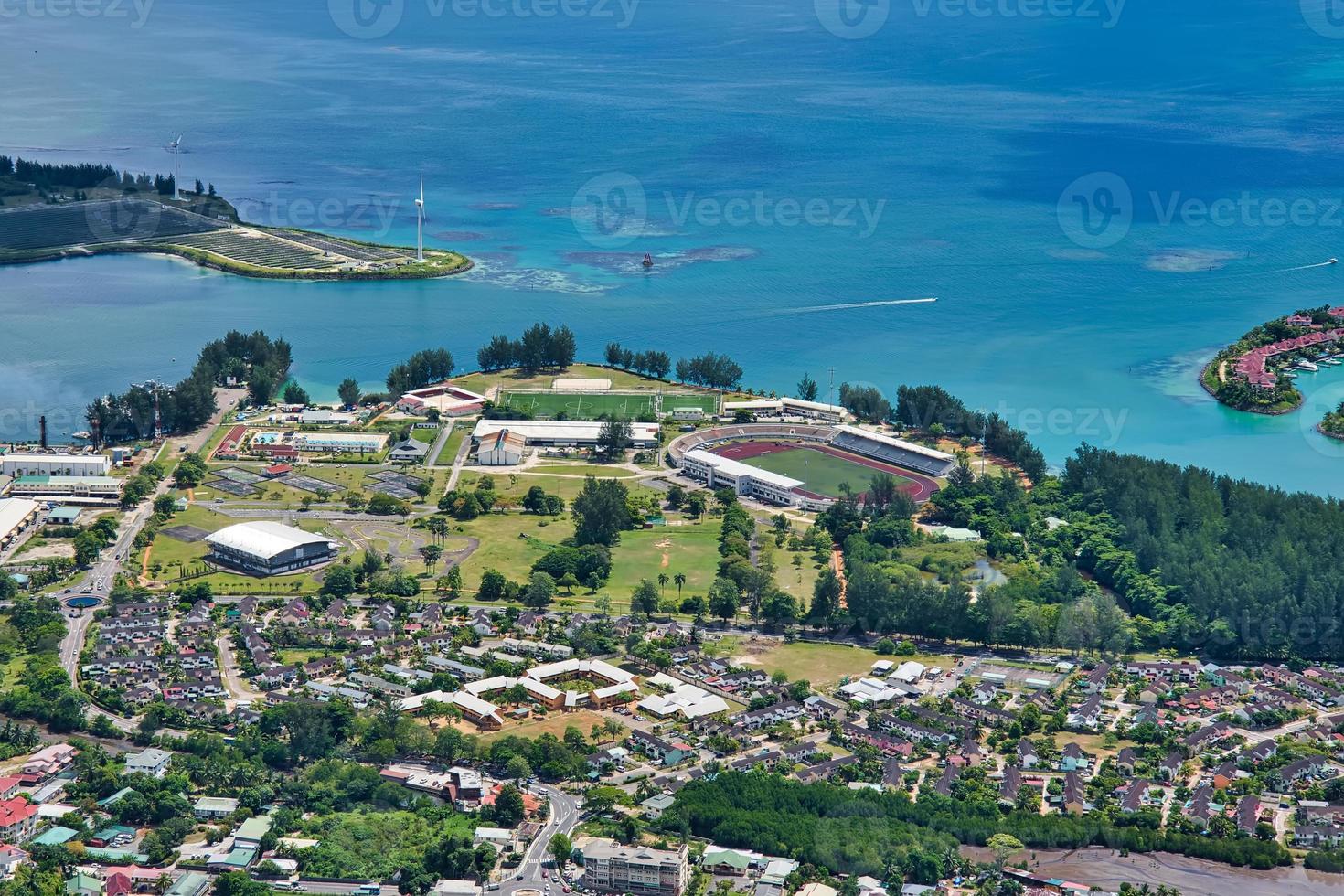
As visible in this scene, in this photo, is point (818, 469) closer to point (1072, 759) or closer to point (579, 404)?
point (579, 404)

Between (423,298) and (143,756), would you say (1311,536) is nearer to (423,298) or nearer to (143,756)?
(143,756)

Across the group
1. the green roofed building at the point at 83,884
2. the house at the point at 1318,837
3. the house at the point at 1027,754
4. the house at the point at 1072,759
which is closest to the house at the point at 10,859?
the green roofed building at the point at 83,884

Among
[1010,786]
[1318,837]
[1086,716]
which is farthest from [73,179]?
[1318,837]

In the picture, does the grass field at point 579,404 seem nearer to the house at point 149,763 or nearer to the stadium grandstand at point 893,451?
the stadium grandstand at point 893,451

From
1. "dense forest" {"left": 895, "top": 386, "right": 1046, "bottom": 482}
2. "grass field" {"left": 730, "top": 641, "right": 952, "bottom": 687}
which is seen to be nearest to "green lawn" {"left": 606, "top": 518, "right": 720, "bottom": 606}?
"grass field" {"left": 730, "top": 641, "right": 952, "bottom": 687}

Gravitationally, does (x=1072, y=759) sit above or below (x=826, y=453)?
below

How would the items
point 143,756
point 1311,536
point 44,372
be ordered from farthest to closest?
point 44,372 < point 1311,536 < point 143,756

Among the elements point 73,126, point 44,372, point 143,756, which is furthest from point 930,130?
point 143,756
